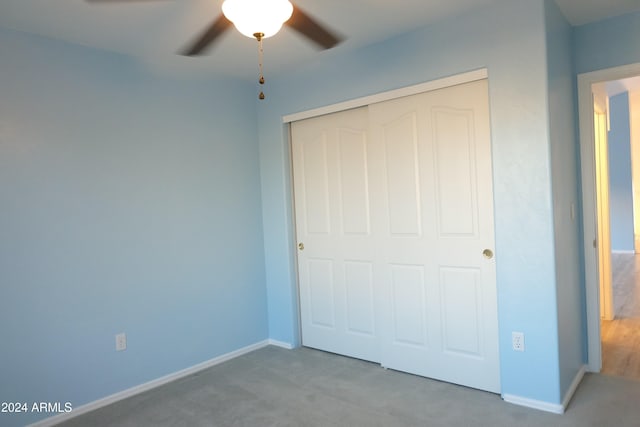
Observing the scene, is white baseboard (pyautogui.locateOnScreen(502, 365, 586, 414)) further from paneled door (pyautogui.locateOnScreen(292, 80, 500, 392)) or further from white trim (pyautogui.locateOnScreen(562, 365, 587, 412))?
paneled door (pyautogui.locateOnScreen(292, 80, 500, 392))

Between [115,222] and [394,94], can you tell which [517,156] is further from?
[115,222]

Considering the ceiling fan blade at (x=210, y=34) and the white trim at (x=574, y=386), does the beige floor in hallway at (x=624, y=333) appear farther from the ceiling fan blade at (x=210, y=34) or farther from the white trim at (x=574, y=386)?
the ceiling fan blade at (x=210, y=34)

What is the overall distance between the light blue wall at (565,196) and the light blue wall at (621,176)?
6.57m

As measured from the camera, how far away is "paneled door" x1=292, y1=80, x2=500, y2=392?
2824 mm

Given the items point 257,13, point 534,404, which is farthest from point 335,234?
point 257,13

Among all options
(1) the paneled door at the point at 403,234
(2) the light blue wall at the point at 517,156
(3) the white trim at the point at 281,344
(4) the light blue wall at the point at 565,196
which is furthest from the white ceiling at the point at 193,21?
(3) the white trim at the point at 281,344

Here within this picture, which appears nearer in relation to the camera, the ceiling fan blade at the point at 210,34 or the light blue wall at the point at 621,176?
the ceiling fan blade at the point at 210,34

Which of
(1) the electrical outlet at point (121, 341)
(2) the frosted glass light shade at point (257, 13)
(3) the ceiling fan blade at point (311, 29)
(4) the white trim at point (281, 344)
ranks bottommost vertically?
(4) the white trim at point (281, 344)

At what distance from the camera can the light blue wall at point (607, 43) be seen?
2867 mm

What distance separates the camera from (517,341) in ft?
8.62

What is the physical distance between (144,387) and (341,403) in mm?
1486

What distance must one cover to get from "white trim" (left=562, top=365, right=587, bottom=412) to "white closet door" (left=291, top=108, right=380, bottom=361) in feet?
4.41

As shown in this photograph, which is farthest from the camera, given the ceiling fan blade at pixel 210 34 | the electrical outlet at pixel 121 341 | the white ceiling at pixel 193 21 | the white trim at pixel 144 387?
the electrical outlet at pixel 121 341

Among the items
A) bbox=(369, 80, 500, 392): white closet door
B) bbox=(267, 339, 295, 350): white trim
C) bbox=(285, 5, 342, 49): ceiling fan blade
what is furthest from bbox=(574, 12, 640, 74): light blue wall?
bbox=(267, 339, 295, 350): white trim
